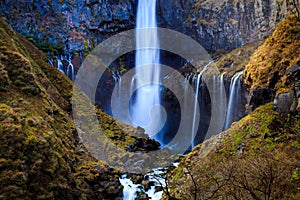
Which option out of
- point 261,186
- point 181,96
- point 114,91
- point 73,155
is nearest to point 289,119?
point 261,186

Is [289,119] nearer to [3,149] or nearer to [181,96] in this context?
[3,149]

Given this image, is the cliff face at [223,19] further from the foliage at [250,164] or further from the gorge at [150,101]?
the foliage at [250,164]

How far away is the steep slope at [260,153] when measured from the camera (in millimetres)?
9102

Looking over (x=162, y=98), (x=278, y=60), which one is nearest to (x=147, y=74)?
(x=162, y=98)

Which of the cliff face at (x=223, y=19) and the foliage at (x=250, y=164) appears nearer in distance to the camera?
the foliage at (x=250, y=164)

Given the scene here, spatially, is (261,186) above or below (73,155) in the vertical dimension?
below

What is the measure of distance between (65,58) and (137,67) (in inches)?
483

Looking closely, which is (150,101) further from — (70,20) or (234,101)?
(70,20)

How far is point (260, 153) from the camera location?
1131 centimetres

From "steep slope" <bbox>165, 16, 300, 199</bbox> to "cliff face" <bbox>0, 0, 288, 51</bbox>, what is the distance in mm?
19340

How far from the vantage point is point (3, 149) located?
39.0ft

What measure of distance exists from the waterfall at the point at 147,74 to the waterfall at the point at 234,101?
14.2 meters

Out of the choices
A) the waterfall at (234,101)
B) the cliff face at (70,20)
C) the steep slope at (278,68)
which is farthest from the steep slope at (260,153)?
the cliff face at (70,20)

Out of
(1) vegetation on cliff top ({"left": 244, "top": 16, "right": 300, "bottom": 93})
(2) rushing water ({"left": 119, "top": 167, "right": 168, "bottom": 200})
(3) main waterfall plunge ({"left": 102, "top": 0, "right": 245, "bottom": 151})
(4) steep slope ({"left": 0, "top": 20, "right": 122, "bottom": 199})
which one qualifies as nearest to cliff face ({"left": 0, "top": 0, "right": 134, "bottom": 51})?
(3) main waterfall plunge ({"left": 102, "top": 0, "right": 245, "bottom": 151})
